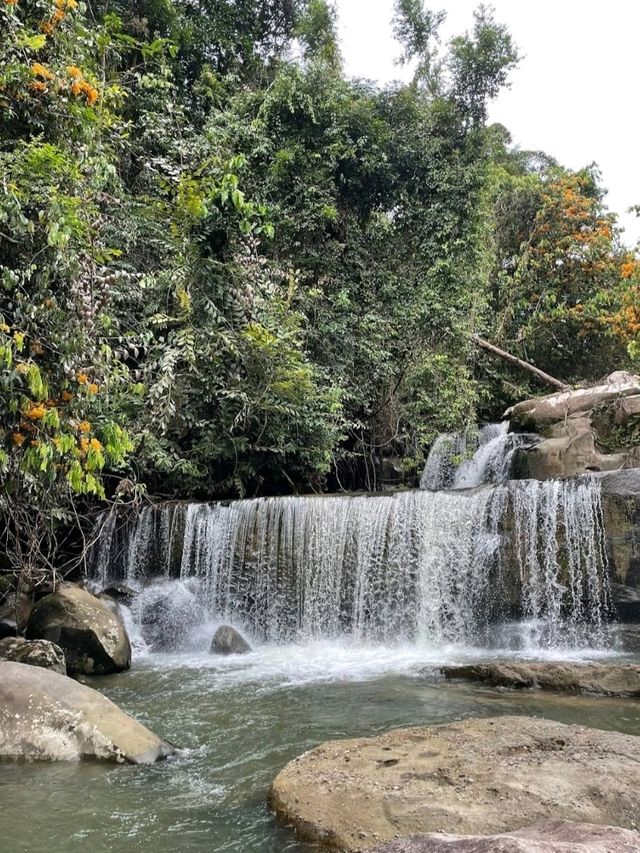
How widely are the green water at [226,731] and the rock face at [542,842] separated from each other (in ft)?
3.79

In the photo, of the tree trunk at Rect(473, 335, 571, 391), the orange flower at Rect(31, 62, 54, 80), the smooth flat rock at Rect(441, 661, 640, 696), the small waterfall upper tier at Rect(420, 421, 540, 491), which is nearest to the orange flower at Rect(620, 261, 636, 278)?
the tree trunk at Rect(473, 335, 571, 391)

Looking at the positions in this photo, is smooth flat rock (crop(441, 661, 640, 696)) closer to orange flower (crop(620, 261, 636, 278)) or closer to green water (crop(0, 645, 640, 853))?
green water (crop(0, 645, 640, 853))

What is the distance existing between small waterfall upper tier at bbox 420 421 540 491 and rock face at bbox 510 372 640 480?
0.46 metres

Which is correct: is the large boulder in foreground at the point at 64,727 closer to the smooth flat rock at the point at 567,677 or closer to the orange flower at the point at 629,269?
the smooth flat rock at the point at 567,677

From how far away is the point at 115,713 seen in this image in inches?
185

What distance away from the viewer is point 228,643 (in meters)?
8.74

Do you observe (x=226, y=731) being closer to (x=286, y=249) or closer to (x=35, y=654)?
(x=35, y=654)

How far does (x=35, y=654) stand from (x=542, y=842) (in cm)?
575

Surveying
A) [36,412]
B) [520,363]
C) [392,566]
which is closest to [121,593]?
[392,566]

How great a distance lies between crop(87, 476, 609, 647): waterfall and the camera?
840 centimetres

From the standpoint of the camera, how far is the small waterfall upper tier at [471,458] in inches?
496

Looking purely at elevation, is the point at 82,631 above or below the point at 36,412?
below

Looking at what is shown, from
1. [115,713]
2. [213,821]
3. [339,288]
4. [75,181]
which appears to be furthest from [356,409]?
[213,821]

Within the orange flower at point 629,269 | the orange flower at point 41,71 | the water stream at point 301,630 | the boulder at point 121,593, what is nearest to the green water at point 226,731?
the water stream at point 301,630
